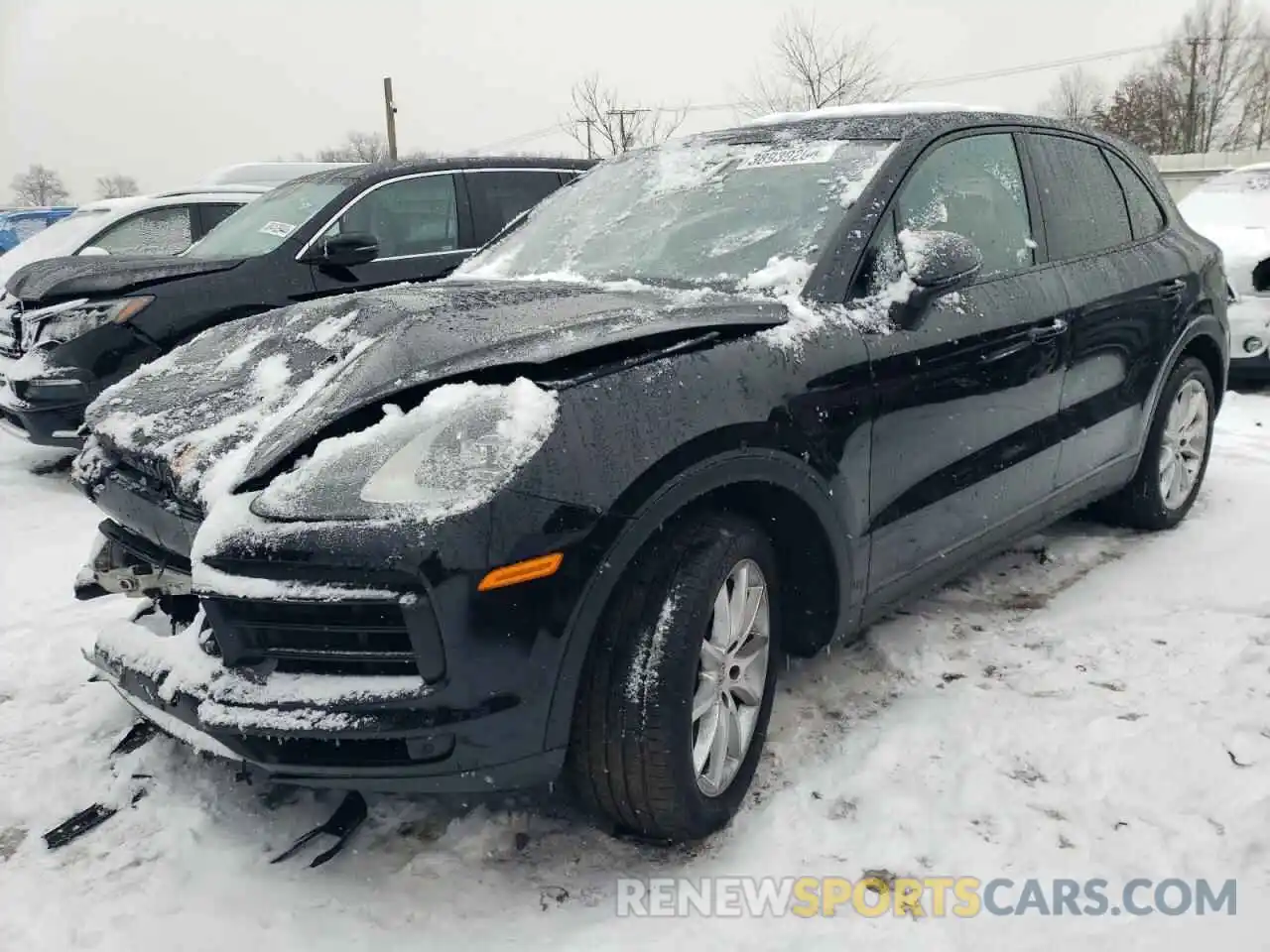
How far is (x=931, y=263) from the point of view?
2691 mm

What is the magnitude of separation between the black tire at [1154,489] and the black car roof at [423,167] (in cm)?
416

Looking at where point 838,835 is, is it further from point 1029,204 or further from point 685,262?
point 1029,204

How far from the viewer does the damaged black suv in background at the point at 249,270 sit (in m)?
5.30

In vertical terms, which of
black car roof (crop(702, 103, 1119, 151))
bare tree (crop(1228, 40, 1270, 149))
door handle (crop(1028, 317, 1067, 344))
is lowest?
door handle (crop(1028, 317, 1067, 344))

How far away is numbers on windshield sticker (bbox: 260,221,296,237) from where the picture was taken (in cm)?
581

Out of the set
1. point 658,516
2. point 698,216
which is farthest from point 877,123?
point 658,516

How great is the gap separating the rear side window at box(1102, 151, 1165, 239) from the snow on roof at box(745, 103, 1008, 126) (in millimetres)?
822

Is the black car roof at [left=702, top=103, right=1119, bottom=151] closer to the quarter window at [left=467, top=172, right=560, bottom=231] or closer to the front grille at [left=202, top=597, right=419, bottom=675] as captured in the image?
the front grille at [left=202, top=597, right=419, bottom=675]

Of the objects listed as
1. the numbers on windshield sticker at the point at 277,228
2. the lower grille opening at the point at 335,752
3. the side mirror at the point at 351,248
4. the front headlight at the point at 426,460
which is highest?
the numbers on windshield sticker at the point at 277,228

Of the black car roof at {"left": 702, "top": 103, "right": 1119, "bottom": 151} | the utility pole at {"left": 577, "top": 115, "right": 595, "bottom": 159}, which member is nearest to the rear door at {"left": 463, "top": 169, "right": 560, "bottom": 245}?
the black car roof at {"left": 702, "top": 103, "right": 1119, "bottom": 151}

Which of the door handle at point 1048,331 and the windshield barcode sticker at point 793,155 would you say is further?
the door handle at point 1048,331

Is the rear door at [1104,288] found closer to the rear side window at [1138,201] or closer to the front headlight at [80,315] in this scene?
the rear side window at [1138,201]

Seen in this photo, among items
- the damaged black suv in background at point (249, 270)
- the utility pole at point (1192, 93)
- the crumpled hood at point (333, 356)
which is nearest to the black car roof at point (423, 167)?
the damaged black suv in background at point (249, 270)

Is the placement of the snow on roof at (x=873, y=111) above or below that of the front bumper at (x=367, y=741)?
above
